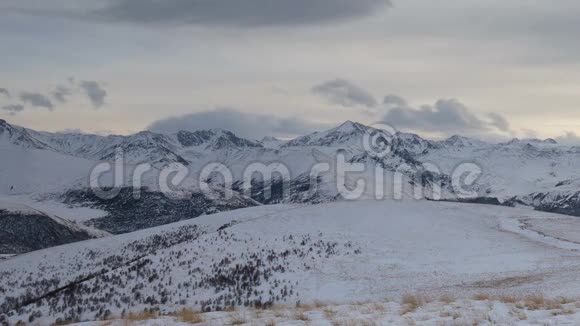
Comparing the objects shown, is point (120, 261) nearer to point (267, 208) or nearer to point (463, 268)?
point (267, 208)

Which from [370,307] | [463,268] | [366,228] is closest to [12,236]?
[366,228]

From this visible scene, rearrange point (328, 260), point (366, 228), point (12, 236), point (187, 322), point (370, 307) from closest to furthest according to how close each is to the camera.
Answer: point (187, 322) < point (370, 307) < point (328, 260) < point (366, 228) < point (12, 236)

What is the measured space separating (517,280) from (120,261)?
35750mm

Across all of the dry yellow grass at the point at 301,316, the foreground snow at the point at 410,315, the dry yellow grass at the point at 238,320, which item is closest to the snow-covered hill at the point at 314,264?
the foreground snow at the point at 410,315

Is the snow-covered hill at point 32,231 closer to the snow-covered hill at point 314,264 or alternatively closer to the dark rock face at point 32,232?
the dark rock face at point 32,232

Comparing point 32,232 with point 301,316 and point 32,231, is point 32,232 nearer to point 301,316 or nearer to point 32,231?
point 32,231

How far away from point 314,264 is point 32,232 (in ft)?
387

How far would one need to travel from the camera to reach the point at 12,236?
5374 inches

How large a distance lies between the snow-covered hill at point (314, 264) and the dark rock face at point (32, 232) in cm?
7856

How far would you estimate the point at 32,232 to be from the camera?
139500 millimetres

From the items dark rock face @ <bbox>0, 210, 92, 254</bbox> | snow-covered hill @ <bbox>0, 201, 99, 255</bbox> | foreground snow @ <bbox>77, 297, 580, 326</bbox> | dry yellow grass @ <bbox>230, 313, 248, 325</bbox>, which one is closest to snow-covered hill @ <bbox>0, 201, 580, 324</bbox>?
foreground snow @ <bbox>77, 297, 580, 326</bbox>

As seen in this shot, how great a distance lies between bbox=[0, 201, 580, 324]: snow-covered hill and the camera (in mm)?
30109

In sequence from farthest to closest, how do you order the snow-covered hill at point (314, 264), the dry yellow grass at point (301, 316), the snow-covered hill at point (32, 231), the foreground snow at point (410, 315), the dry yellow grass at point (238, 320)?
the snow-covered hill at point (32, 231) < the snow-covered hill at point (314, 264) < the dry yellow grass at point (301, 316) < the dry yellow grass at point (238, 320) < the foreground snow at point (410, 315)

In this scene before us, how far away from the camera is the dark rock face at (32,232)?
440ft
